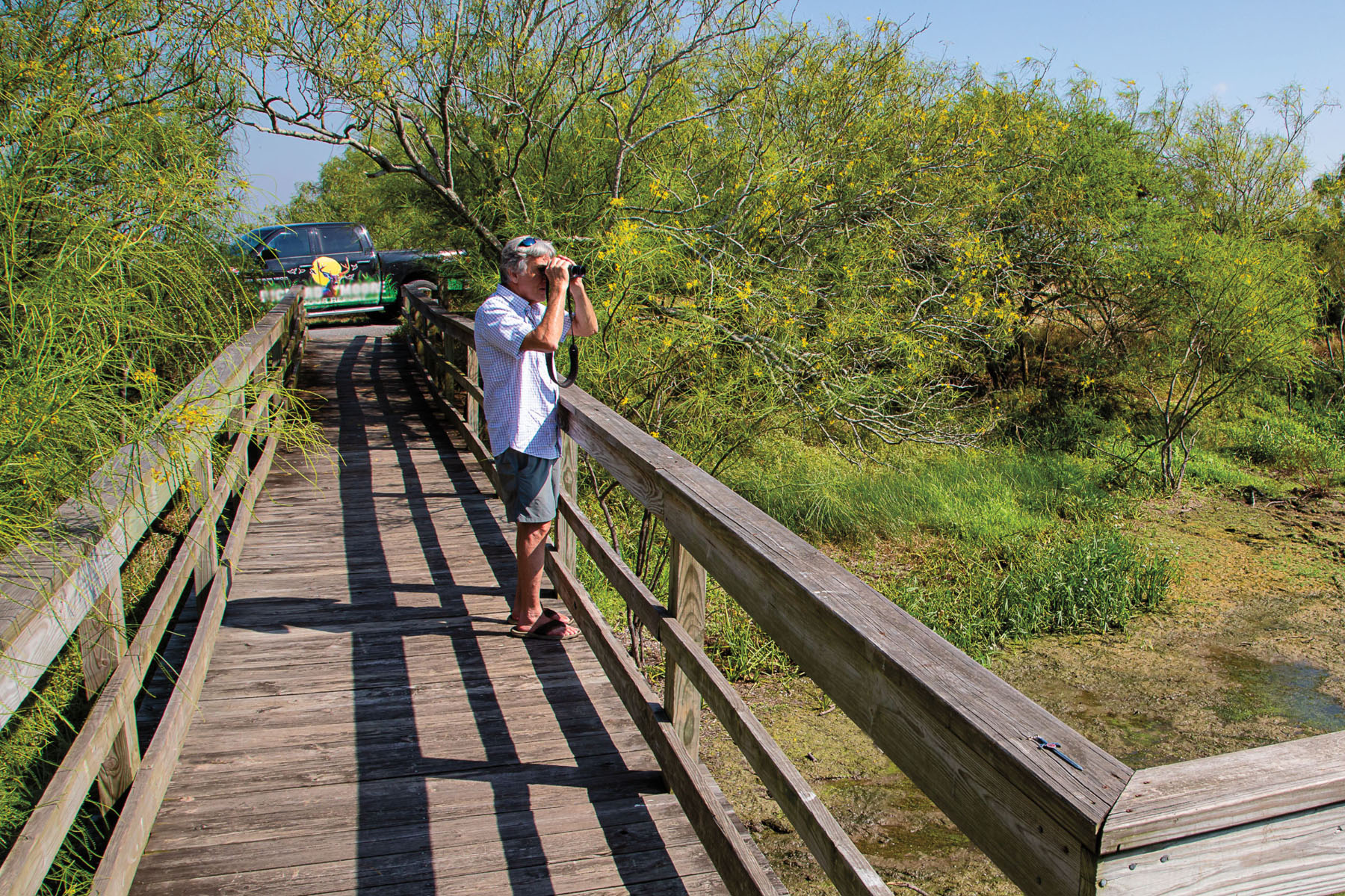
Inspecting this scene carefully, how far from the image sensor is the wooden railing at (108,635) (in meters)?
1.78

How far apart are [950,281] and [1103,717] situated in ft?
14.2

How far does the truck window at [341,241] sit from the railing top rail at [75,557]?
1368 centimetres

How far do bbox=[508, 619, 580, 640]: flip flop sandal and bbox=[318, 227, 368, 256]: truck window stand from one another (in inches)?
525

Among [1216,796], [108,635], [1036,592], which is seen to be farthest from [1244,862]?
[1036,592]

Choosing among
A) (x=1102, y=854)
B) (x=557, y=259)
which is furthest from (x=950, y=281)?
A: (x=1102, y=854)

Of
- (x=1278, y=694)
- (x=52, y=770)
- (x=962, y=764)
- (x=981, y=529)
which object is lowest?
(x=1278, y=694)

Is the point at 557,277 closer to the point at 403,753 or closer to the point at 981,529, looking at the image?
the point at 403,753

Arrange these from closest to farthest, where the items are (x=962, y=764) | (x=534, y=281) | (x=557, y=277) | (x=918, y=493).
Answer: (x=962, y=764) → (x=557, y=277) → (x=534, y=281) → (x=918, y=493)

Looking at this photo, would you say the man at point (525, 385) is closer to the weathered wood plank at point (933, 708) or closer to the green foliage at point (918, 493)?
the weathered wood plank at point (933, 708)

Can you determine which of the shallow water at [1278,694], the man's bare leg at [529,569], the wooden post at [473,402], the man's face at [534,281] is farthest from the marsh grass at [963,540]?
the man's face at [534,281]

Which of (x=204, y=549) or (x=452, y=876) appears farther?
(x=204, y=549)

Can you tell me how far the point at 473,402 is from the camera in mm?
7254

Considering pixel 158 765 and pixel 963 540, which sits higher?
pixel 158 765

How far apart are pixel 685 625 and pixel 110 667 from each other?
1.48 m
